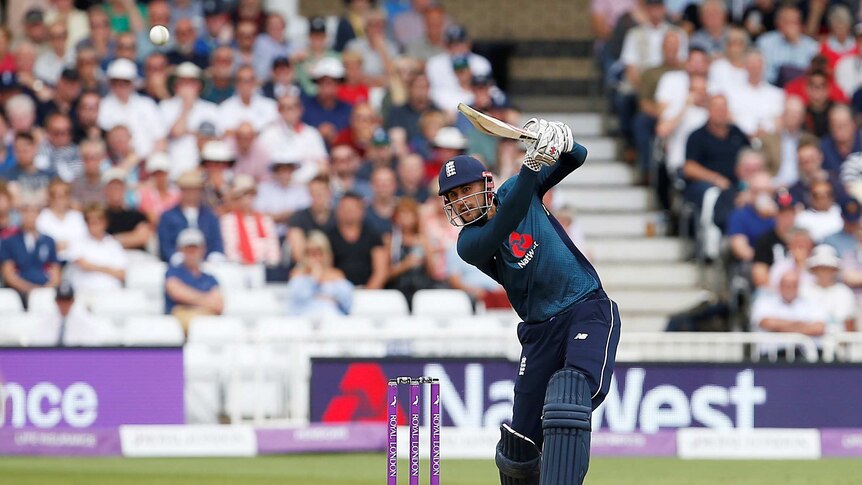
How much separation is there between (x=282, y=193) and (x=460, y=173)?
6.67m

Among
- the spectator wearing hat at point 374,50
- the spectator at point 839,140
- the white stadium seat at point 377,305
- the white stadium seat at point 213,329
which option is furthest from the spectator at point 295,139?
the spectator at point 839,140

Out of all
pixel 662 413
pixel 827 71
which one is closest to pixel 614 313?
pixel 662 413

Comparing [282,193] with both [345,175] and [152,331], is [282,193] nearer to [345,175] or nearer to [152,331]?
[345,175]

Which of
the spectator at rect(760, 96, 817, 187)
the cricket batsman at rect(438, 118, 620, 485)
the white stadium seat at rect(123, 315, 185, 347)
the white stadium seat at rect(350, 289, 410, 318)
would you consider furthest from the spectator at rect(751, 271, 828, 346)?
the cricket batsman at rect(438, 118, 620, 485)

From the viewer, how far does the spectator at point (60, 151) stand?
1244 cm

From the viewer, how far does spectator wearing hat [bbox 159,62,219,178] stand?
1289cm

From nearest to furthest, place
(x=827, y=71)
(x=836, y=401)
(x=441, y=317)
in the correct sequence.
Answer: (x=836, y=401) → (x=441, y=317) → (x=827, y=71)

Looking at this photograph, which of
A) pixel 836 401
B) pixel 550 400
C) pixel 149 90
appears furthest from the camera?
pixel 149 90

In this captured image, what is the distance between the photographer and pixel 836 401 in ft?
34.8

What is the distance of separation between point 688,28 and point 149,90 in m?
5.19

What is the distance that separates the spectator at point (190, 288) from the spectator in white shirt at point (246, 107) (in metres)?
1.93

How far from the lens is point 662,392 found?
34.9 feet

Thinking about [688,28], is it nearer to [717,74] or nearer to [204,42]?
[717,74]

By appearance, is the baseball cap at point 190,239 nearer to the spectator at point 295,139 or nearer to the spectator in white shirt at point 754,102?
the spectator at point 295,139
